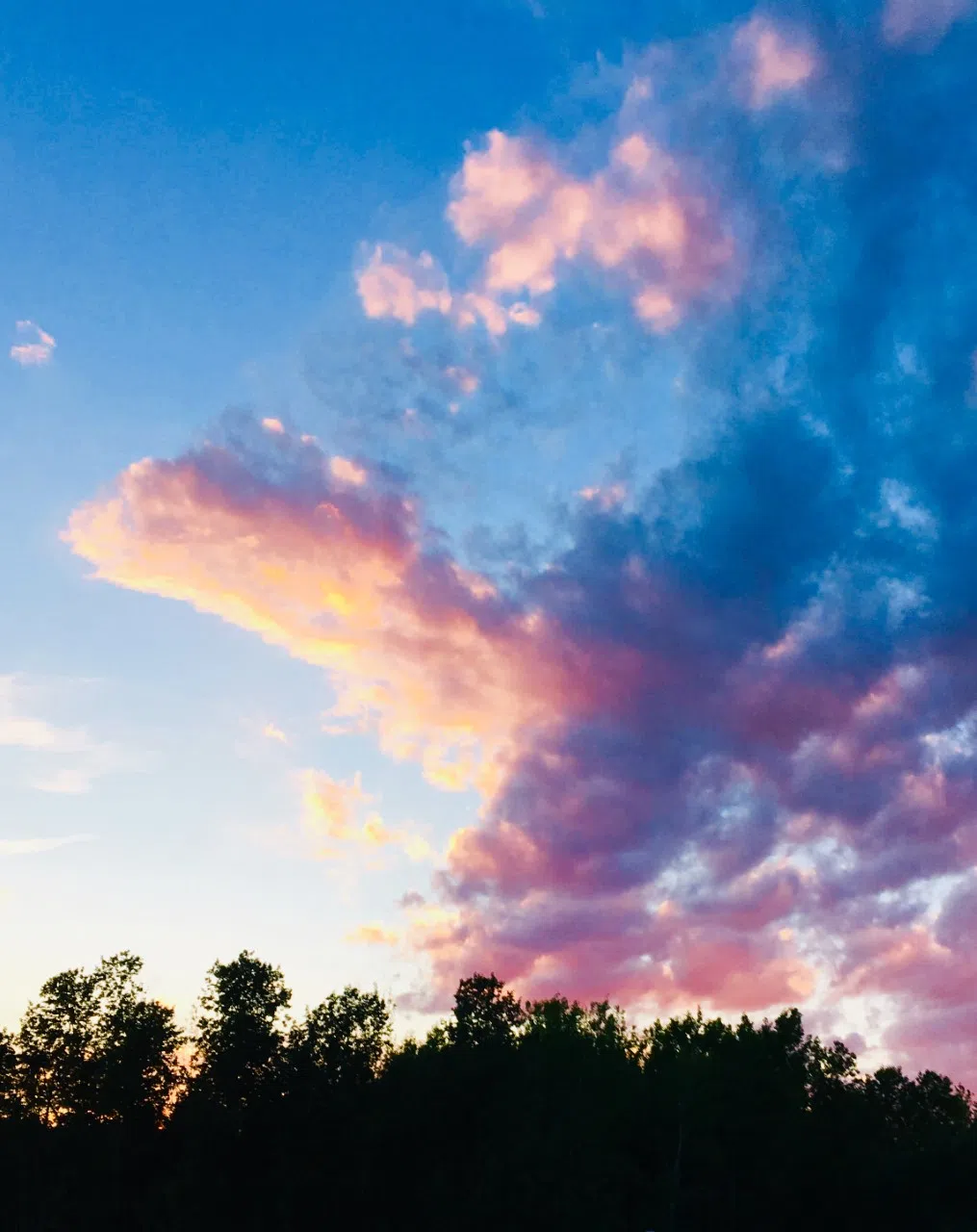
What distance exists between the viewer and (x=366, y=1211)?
196 feet

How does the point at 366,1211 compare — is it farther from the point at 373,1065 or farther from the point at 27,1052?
the point at 27,1052

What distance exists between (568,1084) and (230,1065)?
25.9 meters

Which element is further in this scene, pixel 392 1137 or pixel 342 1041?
pixel 342 1041

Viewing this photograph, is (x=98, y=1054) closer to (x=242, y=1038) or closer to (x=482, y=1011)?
(x=242, y=1038)

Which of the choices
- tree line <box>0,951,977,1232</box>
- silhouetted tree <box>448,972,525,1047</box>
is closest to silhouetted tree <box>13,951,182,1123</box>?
tree line <box>0,951,977,1232</box>

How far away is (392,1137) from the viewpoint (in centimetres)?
6109

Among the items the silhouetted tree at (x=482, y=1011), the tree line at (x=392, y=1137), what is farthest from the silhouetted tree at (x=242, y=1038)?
the silhouetted tree at (x=482, y=1011)

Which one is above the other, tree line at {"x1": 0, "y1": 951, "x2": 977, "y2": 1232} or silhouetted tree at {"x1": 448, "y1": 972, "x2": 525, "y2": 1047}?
silhouetted tree at {"x1": 448, "y1": 972, "x2": 525, "y2": 1047}

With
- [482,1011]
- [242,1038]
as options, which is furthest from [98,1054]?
[482,1011]

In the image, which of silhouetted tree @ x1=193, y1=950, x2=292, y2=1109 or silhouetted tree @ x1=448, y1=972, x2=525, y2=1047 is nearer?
silhouetted tree @ x1=193, y1=950, x2=292, y2=1109

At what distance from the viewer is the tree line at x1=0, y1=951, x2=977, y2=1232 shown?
58812 mm

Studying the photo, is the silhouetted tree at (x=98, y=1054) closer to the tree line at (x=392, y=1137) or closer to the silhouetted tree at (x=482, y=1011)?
the tree line at (x=392, y=1137)

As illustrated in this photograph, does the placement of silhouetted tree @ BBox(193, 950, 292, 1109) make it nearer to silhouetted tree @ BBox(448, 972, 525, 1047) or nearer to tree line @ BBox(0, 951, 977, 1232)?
tree line @ BBox(0, 951, 977, 1232)

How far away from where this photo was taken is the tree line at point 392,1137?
58.8 metres
